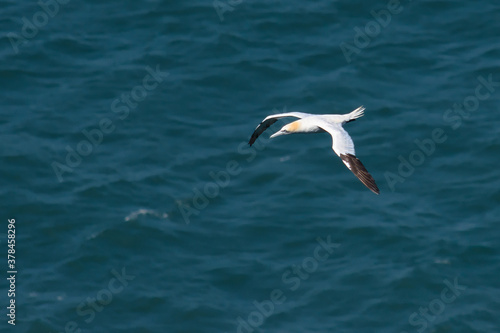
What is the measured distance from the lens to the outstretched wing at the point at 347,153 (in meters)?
38.0

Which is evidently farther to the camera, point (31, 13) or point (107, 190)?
point (31, 13)

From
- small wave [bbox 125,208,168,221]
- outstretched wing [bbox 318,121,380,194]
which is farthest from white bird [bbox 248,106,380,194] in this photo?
small wave [bbox 125,208,168,221]

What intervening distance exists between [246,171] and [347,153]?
2316 centimetres

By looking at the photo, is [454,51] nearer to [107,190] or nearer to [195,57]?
[195,57]

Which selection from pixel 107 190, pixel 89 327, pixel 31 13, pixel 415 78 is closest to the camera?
pixel 89 327

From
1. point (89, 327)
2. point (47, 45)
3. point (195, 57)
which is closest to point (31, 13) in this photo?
point (47, 45)

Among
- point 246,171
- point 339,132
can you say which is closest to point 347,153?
point 339,132

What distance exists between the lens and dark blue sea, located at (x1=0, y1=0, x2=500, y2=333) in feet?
192

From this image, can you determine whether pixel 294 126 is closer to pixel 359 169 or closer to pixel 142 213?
pixel 359 169

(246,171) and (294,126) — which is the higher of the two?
(294,126)

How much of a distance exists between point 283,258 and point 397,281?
6.08 metres

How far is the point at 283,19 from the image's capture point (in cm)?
6938

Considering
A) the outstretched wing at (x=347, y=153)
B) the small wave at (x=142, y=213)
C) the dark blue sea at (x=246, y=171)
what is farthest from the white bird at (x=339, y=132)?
the small wave at (x=142, y=213)

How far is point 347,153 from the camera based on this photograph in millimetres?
39031
